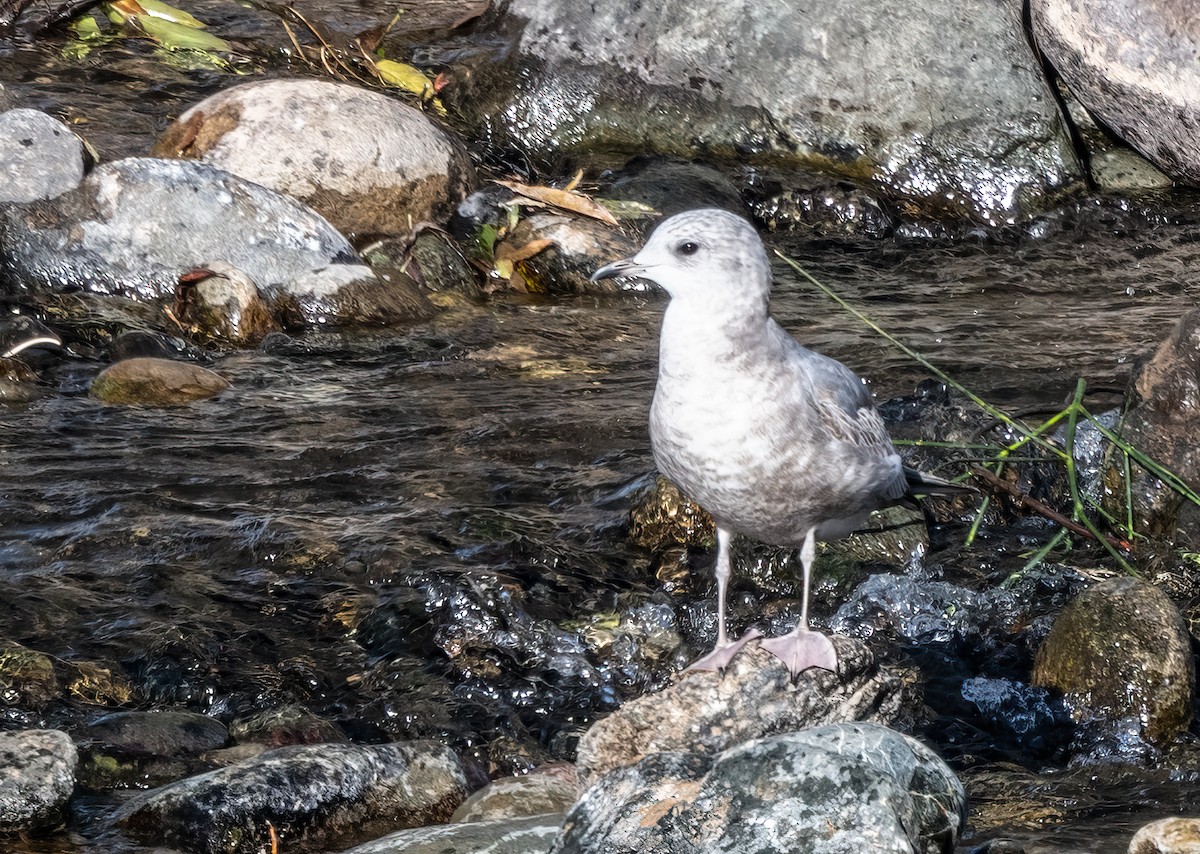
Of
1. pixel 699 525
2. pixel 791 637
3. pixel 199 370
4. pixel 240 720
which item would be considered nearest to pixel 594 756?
pixel 791 637

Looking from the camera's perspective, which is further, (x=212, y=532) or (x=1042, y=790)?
(x=212, y=532)

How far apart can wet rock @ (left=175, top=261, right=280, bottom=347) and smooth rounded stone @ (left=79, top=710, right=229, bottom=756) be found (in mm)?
3675

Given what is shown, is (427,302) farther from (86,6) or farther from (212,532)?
(86,6)

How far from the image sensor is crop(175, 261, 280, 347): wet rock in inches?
337

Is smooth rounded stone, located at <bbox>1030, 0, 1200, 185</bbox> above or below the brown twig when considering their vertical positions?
above

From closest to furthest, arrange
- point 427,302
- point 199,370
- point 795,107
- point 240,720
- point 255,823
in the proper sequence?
point 255,823 → point 240,720 → point 199,370 → point 427,302 → point 795,107

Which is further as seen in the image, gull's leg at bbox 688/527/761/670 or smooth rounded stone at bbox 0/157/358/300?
smooth rounded stone at bbox 0/157/358/300

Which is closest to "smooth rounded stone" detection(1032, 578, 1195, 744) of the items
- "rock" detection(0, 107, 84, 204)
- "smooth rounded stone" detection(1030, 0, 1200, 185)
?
"smooth rounded stone" detection(1030, 0, 1200, 185)

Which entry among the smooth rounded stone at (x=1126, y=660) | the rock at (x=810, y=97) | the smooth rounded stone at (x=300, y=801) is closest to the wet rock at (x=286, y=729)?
the smooth rounded stone at (x=300, y=801)

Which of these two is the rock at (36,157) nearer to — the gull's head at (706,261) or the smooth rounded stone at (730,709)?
the gull's head at (706,261)

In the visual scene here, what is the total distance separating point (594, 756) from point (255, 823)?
40.9 inches

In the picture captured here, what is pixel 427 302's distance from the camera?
9.30 metres

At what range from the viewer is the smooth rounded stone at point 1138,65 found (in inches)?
416

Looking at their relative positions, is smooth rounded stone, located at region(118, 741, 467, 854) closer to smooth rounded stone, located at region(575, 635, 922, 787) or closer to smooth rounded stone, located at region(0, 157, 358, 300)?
smooth rounded stone, located at region(575, 635, 922, 787)
